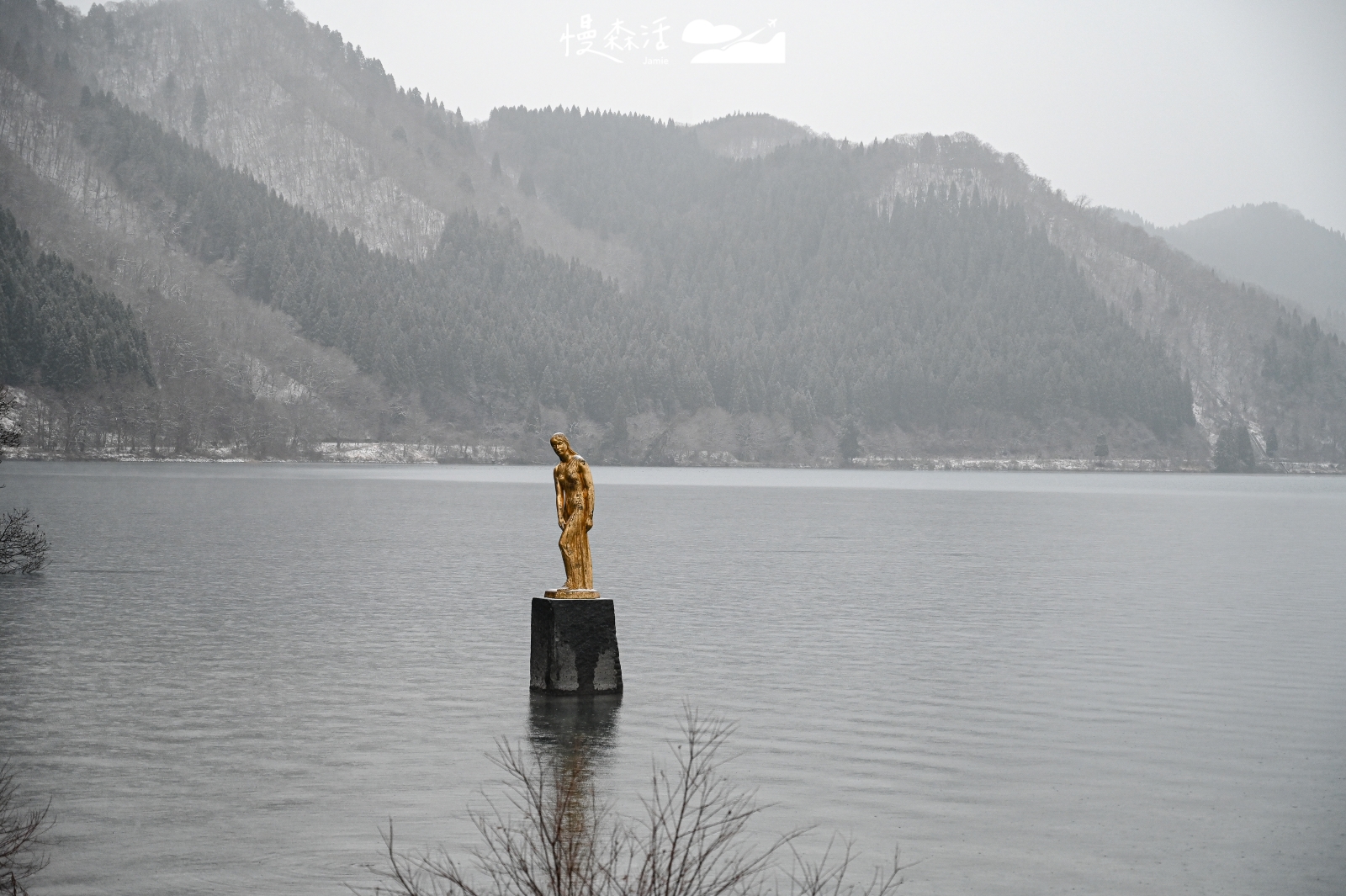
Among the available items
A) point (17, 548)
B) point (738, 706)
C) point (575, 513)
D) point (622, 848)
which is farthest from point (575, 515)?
point (17, 548)

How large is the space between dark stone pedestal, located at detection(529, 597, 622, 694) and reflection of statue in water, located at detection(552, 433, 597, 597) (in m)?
0.26

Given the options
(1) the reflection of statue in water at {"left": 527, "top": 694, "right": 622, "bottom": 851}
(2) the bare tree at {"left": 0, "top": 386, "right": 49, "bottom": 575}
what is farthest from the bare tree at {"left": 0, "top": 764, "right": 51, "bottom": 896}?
(2) the bare tree at {"left": 0, "top": 386, "right": 49, "bottom": 575}

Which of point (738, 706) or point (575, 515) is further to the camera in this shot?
point (738, 706)

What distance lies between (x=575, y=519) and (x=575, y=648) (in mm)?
2184

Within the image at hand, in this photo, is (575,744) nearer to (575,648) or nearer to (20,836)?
(575,648)

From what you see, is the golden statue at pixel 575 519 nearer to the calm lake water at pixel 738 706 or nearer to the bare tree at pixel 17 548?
the calm lake water at pixel 738 706

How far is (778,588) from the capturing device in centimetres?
4894

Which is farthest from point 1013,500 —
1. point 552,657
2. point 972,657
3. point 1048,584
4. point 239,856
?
point 239,856

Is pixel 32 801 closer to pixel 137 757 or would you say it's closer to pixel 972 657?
pixel 137 757

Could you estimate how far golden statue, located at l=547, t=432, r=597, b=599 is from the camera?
22875 millimetres

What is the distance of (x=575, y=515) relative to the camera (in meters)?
23.2

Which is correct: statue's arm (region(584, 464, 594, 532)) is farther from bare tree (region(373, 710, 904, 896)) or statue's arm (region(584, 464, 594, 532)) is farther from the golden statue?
bare tree (region(373, 710, 904, 896))

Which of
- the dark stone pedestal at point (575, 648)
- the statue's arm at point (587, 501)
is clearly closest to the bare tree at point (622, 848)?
the dark stone pedestal at point (575, 648)

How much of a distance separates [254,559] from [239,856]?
4226 cm
